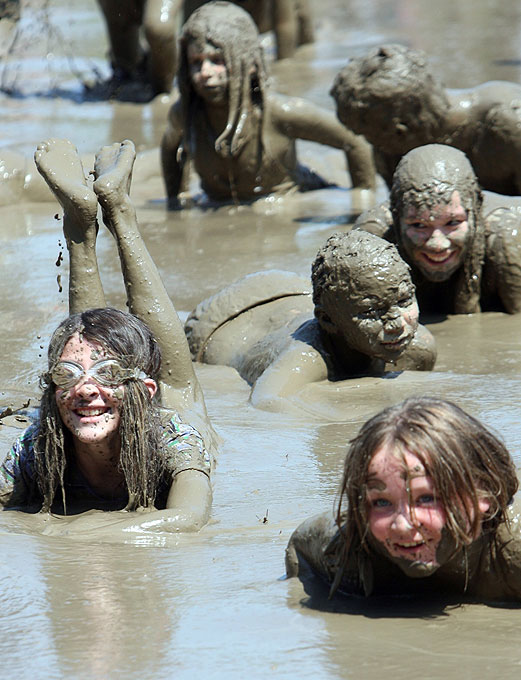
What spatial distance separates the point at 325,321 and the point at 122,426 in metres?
1.90

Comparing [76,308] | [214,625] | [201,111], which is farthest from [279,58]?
[214,625]

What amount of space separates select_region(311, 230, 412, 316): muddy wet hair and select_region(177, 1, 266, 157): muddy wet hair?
3667 millimetres

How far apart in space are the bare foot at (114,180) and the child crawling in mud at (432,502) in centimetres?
226

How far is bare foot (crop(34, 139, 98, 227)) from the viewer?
5.22m

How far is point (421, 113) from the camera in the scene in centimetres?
820

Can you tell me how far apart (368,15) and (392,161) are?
1134 centimetres

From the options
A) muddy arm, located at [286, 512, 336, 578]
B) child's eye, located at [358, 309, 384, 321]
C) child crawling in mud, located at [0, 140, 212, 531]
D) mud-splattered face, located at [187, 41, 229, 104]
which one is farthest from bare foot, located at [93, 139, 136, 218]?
mud-splattered face, located at [187, 41, 229, 104]

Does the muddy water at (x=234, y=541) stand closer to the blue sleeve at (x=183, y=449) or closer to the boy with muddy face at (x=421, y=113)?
the blue sleeve at (x=183, y=449)

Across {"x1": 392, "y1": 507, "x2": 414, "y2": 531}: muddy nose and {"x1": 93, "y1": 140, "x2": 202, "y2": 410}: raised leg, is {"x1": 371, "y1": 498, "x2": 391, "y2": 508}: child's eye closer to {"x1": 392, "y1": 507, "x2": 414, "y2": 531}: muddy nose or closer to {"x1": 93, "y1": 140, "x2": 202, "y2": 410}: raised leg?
{"x1": 392, "y1": 507, "x2": 414, "y2": 531}: muddy nose

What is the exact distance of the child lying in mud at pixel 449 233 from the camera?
21.6 ft

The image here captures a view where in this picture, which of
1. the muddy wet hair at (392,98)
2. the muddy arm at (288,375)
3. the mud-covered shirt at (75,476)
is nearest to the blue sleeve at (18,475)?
the mud-covered shirt at (75,476)

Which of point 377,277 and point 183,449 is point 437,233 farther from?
point 183,449

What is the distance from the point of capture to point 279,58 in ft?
50.4

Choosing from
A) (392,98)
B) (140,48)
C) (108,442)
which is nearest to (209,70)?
(392,98)
